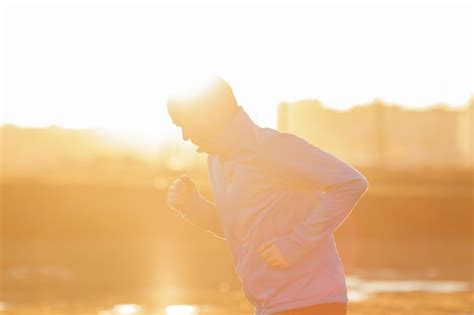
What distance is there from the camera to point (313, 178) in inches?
195

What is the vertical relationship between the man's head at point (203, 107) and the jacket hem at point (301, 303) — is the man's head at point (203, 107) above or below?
above

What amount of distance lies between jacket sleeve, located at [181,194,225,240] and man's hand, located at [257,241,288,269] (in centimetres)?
63

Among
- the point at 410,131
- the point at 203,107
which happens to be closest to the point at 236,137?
the point at 203,107

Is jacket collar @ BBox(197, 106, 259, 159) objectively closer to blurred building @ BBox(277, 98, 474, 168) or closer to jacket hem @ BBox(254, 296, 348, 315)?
jacket hem @ BBox(254, 296, 348, 315)

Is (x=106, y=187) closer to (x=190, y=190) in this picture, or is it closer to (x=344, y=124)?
(x=190, y=190)

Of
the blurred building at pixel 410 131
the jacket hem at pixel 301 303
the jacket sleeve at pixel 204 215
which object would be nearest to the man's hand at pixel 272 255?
the jacket hem at pixel 301 303

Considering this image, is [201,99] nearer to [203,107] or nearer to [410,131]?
[203,107]

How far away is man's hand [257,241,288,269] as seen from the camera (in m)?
4.88

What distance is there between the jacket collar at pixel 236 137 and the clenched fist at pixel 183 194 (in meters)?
0.50

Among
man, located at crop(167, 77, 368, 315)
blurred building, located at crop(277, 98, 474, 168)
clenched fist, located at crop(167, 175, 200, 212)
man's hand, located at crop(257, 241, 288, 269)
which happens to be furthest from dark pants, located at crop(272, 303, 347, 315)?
blurred building, located at crop(277, 98, 474, 168)

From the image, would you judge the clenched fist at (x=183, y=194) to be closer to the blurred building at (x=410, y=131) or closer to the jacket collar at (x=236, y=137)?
the jacket collar at (x=236, y=137)

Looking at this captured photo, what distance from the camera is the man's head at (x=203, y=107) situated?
4965mm

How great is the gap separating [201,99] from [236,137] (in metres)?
0.18

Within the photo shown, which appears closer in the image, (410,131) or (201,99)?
(201,99)
